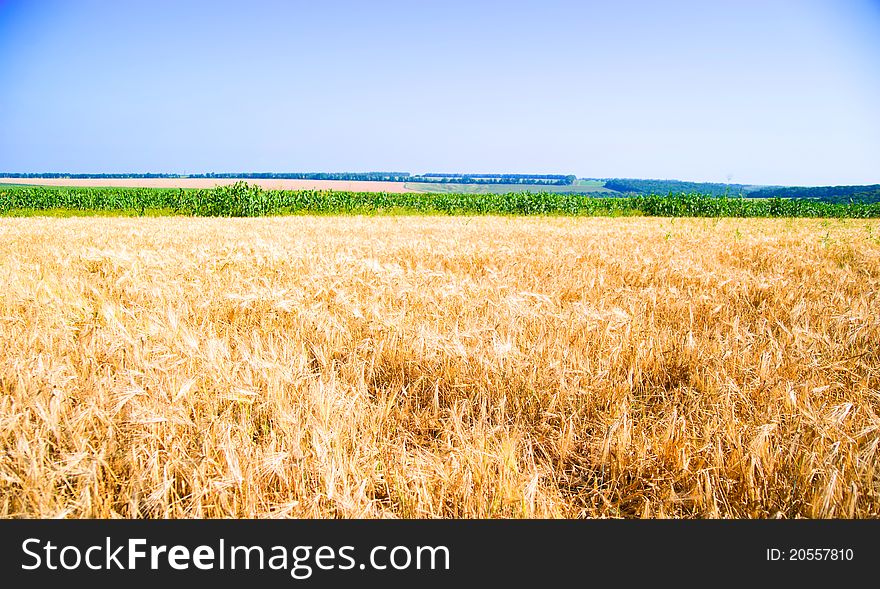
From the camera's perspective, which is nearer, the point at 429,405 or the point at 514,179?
the point at 429,405

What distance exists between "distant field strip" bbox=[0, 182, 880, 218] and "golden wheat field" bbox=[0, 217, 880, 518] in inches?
1271

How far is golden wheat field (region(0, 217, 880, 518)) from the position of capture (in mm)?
1557

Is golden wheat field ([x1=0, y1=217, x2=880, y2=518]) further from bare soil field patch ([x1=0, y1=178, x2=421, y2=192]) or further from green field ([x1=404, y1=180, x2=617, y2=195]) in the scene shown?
green field ([x1=404, y1=180, x2=617, y2=195])

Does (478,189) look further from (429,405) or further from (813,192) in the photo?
(429,405)

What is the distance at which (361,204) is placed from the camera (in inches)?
1644

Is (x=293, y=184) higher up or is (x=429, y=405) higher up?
(x=293, y=184)

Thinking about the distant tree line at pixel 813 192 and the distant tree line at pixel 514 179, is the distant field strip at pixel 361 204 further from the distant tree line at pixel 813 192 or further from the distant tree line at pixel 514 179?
the distant tree line at pixel 514 179

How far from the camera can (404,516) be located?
152 centimetres

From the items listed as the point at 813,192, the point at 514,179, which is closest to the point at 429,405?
the point at 813,192

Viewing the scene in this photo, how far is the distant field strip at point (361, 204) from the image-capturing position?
110ft

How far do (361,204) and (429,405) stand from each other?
40984mm

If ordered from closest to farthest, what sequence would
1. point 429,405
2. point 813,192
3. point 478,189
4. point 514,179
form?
point 429,405 → point 813,192 → point 478,189 → point 514,179

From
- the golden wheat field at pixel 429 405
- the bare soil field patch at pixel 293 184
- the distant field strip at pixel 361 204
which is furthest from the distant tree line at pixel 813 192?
the bare soil field patch at pixel 293 184
